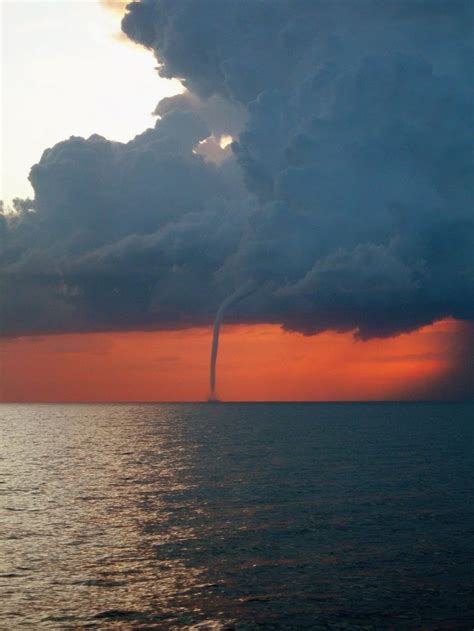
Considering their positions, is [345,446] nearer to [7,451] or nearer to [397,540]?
[7,451]

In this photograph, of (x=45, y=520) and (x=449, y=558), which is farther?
(x=45, y=520)

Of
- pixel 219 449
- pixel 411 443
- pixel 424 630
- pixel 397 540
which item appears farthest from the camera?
pixel 411 443

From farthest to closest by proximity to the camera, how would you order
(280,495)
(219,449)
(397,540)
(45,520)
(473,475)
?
(219,449), (473,475), (280,495), (45,520), (397,540)

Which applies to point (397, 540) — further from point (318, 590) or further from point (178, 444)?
point (178, 444)

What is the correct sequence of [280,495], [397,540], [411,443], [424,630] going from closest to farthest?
1. [424,630]
2. [397,540]
3. [280,495]
4. [411,443]

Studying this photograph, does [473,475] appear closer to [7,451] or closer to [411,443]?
[411,443]

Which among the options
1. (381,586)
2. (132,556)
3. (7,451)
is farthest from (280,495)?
(7,451)

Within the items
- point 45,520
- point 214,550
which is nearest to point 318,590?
point 214,550

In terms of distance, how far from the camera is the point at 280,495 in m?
62.5

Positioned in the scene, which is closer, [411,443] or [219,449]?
[219,449]

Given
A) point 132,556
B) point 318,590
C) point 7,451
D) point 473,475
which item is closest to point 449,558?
point 318,590

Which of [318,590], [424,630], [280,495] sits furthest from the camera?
[280,495]

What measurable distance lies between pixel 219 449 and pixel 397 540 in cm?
8228

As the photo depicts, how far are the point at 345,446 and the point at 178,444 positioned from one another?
31.4 metres
